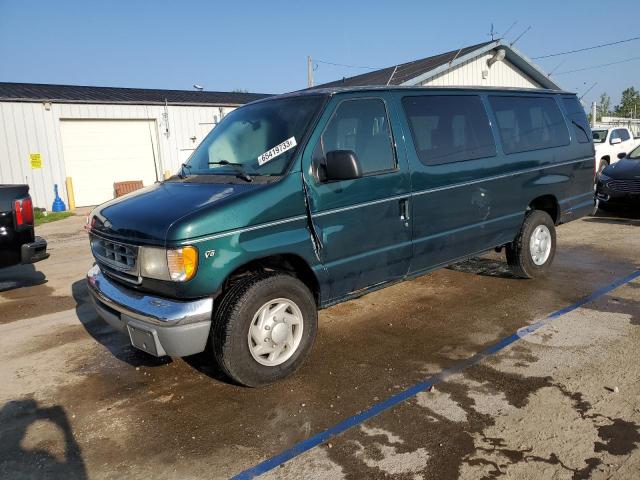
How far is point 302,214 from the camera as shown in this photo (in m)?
3.71

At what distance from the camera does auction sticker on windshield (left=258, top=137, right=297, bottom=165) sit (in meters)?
3.82

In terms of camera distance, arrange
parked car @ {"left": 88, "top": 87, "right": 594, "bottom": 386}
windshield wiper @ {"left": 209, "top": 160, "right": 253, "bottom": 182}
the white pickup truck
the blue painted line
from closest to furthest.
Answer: the blue painted line < parked car @ {"left": 88, "top": 87, "right": 594, "bottom": 386} < windshield wiper @ {"left": 209, "top": 160, "right": 253, "bottom": 182} < the white pickup truck

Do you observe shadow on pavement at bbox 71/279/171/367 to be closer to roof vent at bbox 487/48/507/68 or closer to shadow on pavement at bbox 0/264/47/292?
shadow on pavement at bbox 0/264/47/292

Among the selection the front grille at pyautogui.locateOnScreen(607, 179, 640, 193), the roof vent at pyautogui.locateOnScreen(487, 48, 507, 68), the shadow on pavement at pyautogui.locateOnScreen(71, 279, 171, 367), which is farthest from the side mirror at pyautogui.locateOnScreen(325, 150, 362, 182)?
the roof vent at pyautogui.locateOnScreen(487, 48, 507, 68)

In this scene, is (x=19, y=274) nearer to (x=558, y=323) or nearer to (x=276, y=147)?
(x=276, y=147)

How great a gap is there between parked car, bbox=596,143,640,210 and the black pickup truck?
9.30 metres

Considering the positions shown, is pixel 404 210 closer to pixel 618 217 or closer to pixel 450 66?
pixel 618 217

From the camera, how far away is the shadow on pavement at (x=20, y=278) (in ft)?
23.7

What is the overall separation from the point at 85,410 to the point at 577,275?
5.53 meters

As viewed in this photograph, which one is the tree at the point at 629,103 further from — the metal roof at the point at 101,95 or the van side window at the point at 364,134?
the van side window at the point at 364,134

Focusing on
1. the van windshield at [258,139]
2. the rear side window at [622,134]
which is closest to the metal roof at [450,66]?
the rear side window at [622,134]

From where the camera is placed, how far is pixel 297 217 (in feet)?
12.1

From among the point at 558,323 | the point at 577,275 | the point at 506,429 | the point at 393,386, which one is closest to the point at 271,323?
the point at 393,386

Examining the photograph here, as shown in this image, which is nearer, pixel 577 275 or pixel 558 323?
pixel 558 323
